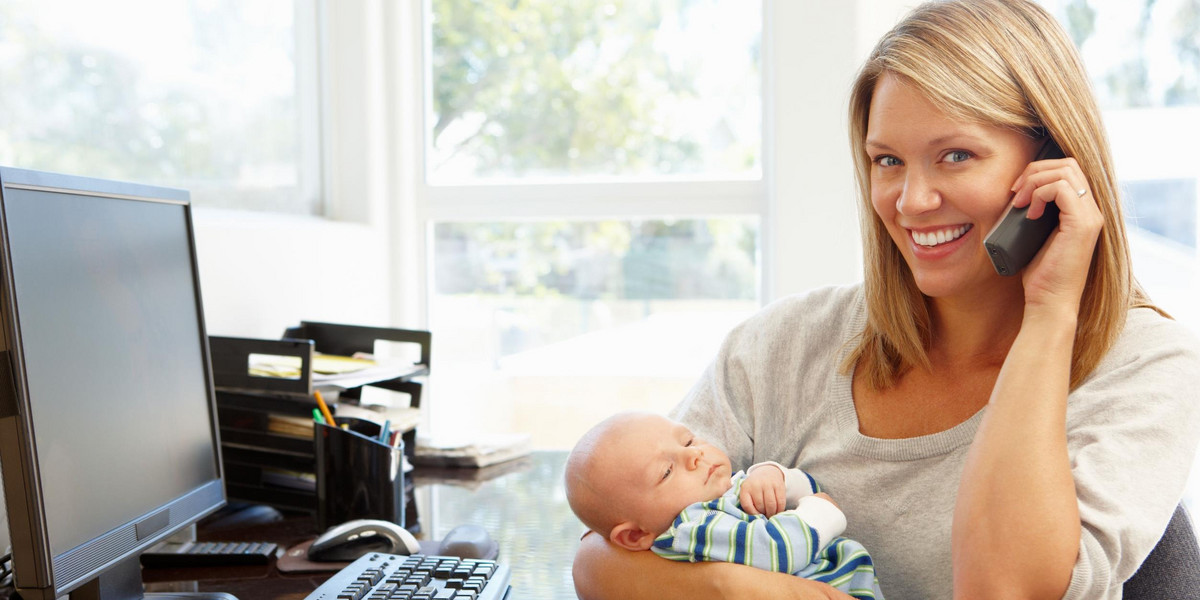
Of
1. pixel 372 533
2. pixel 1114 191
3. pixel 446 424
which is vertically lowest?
pixel 446 424

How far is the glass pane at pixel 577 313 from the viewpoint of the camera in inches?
107

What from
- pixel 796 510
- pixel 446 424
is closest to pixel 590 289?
pixel 446 424

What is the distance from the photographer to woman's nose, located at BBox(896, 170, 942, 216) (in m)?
1.17

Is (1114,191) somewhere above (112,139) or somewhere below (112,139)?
below

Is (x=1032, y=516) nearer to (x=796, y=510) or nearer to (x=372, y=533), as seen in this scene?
(x=796, y=510)

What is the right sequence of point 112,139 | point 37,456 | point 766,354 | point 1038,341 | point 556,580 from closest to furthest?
point 37,456 < point 1038,341 < point 556,580 < point 766,354 < point 112,139

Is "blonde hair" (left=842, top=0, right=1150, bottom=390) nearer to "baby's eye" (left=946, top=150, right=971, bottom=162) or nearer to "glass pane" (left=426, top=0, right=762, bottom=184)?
"baby's eye" (left=946, top=150, right=971, bottom=162)

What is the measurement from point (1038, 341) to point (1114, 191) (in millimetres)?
245

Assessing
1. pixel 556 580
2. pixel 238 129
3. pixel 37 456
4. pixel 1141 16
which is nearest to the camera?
pixel 37 456

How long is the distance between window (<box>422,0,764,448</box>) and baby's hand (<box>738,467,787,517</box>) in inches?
56.7

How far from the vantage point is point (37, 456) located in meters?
0.87

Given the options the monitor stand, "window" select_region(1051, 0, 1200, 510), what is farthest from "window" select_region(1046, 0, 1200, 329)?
the monitor stand

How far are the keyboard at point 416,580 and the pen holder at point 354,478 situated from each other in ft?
0.73

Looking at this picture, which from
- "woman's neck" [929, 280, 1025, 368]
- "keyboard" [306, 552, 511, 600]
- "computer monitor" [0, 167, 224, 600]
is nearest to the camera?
"computer monitor" [0, 167, 224, 600]
